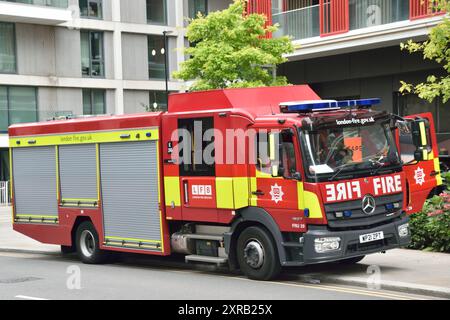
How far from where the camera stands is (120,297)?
37.0 feet

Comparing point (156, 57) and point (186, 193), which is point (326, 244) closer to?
point (186, 193)

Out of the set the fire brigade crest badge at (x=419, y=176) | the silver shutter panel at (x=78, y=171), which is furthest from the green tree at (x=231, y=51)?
the fire brigade crest badge at (x=419, y=176)

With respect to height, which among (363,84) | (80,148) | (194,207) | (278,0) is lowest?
(194,207)

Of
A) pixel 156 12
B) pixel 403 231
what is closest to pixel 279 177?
pixel 403 231

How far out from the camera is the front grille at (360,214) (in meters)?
11.8

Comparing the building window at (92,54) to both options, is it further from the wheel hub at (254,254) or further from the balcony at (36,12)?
the wheel hub at (254,254)

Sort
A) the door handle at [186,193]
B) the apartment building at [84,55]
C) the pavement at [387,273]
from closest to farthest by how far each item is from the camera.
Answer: the pavement at [387,273] < the door handle at [186,193] < the apartment building at [84,55]

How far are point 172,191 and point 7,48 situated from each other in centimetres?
3046

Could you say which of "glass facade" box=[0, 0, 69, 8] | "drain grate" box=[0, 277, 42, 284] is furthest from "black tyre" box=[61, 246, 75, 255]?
"glass facade" box=[0, 0, 69, 8]

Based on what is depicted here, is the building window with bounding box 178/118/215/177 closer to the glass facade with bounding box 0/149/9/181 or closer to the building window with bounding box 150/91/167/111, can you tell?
the glass facade with bounding box 0/149/9/181

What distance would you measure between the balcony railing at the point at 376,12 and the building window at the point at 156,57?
886 inches

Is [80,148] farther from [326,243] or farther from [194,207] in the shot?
[326,243]

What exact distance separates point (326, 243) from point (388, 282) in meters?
1.09
